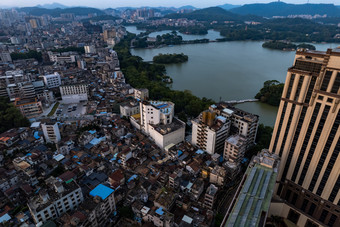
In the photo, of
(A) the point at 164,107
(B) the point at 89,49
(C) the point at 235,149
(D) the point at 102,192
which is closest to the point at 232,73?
(A) the point at 164,107

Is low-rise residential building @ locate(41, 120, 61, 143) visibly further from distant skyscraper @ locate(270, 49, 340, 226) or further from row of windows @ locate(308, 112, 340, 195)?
row of windows @ locate(308, 112, 340, 195)

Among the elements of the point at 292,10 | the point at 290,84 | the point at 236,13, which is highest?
the point at 292,10

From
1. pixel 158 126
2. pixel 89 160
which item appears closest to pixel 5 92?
pixel 89 160

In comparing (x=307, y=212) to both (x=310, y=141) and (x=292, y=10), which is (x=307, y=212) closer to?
(x=310, y=141)

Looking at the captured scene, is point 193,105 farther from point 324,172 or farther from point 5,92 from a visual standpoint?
point 5,92

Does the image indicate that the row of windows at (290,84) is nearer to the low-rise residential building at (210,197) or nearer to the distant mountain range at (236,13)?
the low-rise residential building at (210,197)

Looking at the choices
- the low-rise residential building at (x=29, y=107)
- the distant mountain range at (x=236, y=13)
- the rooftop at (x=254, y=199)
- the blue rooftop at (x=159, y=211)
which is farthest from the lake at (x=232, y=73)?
the distant mountain range at (x=236, y=13)
